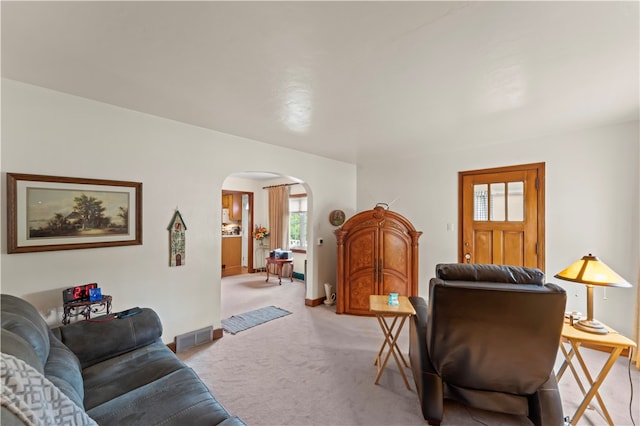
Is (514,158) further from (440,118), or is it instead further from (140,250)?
(140,250)

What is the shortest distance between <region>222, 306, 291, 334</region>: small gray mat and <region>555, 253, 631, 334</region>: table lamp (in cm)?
335

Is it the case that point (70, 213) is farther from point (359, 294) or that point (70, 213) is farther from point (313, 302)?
point (359, 294)

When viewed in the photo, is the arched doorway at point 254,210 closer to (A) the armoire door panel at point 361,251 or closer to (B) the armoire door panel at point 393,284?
(A) the armoire door panel at point 361,251

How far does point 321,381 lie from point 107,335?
1.74 metres

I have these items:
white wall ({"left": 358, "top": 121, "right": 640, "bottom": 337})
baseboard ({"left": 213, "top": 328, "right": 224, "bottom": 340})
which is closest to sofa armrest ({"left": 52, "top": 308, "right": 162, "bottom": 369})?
baseboard ({"left": 213, "top": 328, "right": 224, "bottom": 340})

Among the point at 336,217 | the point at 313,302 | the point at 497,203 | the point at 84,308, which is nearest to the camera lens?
the point at 84,308

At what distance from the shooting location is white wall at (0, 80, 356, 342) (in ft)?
6.92

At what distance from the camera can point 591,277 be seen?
6.49 feet

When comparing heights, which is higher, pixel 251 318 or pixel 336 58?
pixel 336 58

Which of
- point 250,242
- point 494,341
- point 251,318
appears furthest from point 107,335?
point 250,242

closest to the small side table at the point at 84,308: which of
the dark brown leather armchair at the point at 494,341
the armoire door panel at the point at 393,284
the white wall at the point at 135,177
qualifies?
the white wall at the point at 135,177

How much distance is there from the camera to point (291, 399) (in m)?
2.18

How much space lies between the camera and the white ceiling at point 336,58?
1.35 meters

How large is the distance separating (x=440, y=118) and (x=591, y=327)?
2.16 meters
